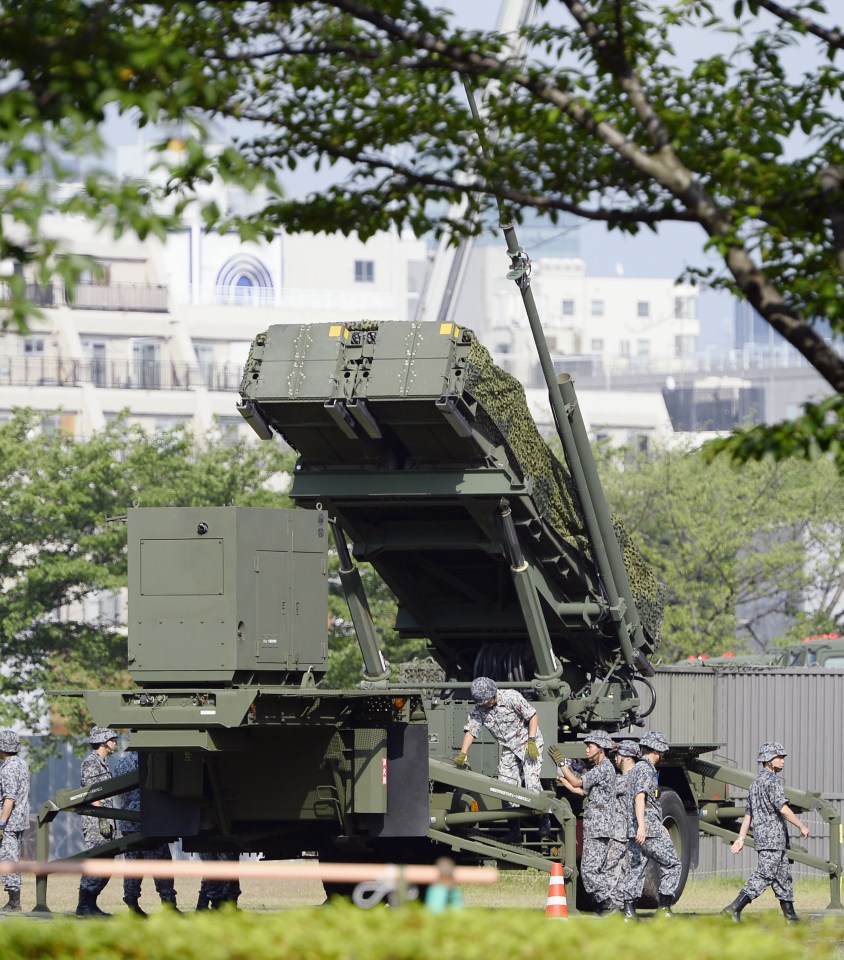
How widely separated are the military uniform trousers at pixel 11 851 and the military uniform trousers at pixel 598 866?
549 centimetres

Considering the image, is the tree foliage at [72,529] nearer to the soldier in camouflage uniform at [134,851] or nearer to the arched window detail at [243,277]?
the soldier in camouflage uniform at [134,851]

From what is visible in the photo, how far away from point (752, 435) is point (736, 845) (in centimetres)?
807

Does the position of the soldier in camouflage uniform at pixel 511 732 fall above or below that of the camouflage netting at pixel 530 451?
below

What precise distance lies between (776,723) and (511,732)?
35.3 feet

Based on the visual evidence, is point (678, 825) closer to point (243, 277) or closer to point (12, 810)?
point (12, 810)

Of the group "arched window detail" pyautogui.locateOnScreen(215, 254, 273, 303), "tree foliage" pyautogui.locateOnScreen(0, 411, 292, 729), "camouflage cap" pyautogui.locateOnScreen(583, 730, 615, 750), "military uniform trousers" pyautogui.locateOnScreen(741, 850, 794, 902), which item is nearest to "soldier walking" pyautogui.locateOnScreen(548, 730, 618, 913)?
"camouflage cap" pyautogui.locateOnScreen(583, 730, 615, 750)

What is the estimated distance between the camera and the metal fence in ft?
85.3

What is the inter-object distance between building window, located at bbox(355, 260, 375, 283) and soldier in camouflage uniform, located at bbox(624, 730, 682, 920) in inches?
3339

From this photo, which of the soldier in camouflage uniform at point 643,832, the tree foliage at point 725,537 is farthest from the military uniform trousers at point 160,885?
the tree foliage at point 725,537

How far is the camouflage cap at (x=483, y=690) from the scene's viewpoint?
16.3m

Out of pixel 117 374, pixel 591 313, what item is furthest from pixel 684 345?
pixel 117 374

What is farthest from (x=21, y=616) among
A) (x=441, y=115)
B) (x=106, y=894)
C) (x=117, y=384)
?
(x=117, y=384)

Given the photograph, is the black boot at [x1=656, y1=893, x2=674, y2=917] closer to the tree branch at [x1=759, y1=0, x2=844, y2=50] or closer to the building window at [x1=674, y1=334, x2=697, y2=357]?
the tree branch at [x1=759, y1=0, x2=844, y2=50]

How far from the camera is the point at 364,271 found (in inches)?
3999
